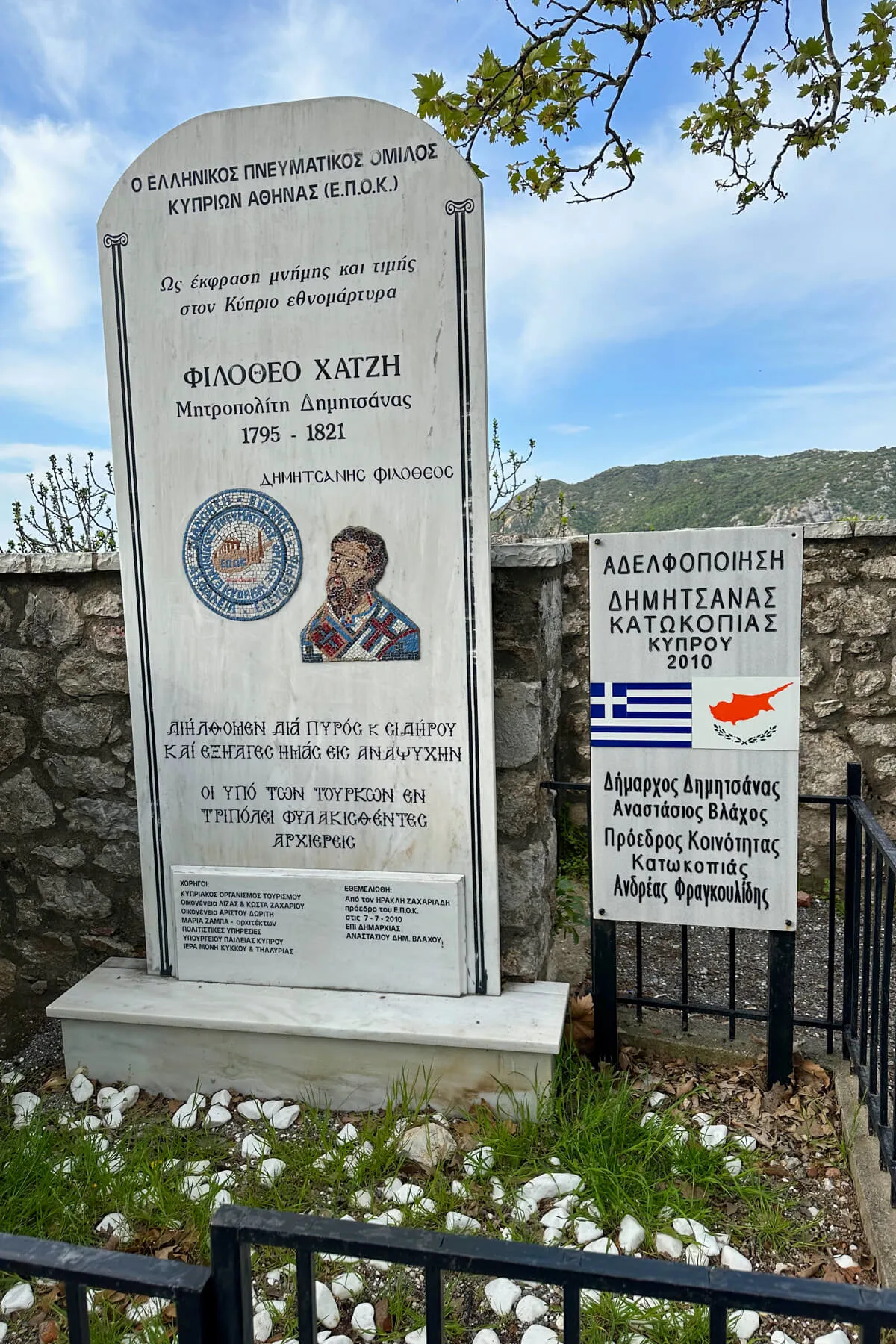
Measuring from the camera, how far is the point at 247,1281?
94 centimetres

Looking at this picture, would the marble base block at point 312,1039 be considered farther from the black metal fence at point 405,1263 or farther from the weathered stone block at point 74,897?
the black metal fence at point 405,1263

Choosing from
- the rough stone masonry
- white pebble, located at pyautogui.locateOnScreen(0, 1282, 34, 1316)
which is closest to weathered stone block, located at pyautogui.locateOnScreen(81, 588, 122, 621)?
the rough stone masonry

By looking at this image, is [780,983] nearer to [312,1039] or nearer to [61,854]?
[312,1039]

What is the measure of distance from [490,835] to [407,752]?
13.0 inches

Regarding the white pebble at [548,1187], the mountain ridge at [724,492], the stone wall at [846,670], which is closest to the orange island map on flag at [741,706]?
the white pebble at [548,1187]

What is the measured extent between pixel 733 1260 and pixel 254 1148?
46.6 inches

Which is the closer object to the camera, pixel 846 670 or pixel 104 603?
→ pixel 104 603

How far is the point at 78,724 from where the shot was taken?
2.97 meters

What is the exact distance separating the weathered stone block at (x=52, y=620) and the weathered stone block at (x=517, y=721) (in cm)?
137

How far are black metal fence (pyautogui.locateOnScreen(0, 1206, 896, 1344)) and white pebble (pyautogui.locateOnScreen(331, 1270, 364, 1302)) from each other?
1064mm

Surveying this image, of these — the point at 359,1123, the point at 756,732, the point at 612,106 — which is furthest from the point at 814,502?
the point at 359,1123

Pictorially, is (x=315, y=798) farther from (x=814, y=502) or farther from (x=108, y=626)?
(x=814, y=502)

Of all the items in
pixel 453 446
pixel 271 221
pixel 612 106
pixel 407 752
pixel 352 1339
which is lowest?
pixel 352 1339

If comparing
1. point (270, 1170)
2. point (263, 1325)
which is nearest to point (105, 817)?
point (270, 1170)
